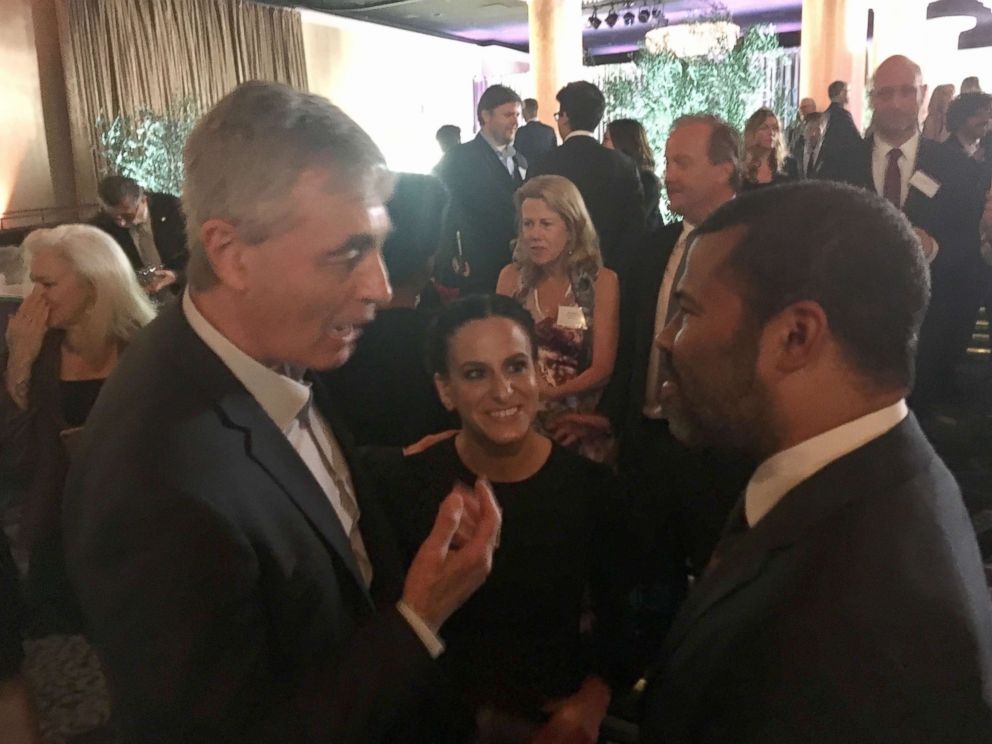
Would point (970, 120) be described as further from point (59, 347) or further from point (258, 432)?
point (258, 432)

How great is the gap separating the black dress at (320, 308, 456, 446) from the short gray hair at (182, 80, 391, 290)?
798 mm

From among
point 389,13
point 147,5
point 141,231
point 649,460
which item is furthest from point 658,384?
point 389,13

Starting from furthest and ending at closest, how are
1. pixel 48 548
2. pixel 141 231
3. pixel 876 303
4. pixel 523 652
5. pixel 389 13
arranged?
pixel 389 13 < pixel 141 231 < pixel 48 548 < pixel 523 652 < pixel 876 303

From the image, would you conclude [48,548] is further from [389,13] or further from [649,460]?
[389,13]

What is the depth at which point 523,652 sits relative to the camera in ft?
4.75

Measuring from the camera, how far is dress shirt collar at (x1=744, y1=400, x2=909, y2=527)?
935mm

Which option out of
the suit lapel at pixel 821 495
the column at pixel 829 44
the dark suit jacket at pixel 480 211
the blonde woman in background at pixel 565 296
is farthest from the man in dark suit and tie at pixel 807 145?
the suit lapel at pixel 821 495

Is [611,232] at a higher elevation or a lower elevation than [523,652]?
higher

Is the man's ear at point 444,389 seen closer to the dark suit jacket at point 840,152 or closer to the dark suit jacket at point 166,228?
the dark suit jacket at point 840,152

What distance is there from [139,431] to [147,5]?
9.54 meters

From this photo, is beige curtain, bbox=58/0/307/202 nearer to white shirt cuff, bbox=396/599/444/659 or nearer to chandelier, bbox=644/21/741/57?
chandelier, bbox=644/21/741/57

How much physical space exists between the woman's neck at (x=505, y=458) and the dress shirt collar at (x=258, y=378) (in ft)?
2.09

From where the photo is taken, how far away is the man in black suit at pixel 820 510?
778 mm

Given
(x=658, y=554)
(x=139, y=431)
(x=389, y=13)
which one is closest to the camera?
(x=139, y=431)
